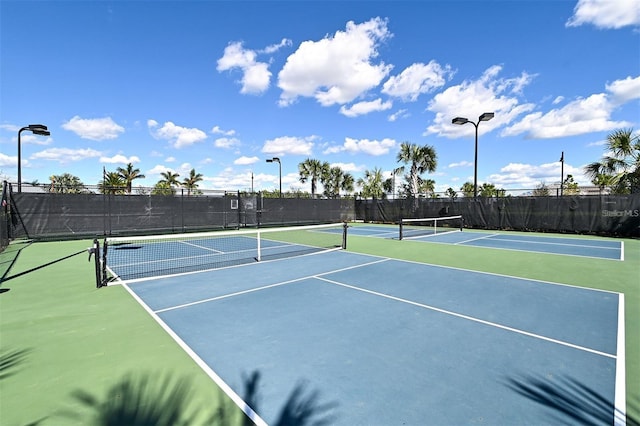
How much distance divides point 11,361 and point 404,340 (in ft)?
14.7

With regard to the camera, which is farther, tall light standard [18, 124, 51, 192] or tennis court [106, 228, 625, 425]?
tall light standard [18, 124, 51, 192]

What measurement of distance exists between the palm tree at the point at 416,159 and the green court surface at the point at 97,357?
21954 millimetres

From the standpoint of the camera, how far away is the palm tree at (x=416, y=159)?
2878cm

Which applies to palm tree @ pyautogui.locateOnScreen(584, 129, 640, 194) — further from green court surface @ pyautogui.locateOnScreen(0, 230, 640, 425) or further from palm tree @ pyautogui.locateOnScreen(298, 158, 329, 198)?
palm tree @ pyautogui.locateOnScreen(298, 158, 329, 198)

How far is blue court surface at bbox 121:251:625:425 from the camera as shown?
2.78 m

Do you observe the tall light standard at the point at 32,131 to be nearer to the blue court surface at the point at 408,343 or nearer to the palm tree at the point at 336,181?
the blue court surface at the point at 408,343

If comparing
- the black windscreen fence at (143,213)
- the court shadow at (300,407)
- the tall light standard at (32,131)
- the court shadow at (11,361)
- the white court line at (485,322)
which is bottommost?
the court shadow at (11,361)

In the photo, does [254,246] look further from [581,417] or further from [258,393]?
[581,417]

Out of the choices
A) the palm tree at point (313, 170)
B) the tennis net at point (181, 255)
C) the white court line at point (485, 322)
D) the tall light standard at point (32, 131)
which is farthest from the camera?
the palm tree at point (313, 170)

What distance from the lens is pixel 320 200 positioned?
2528 cm

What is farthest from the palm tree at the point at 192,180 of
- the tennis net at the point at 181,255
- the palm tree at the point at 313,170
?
the tennis net at the point at 181,255

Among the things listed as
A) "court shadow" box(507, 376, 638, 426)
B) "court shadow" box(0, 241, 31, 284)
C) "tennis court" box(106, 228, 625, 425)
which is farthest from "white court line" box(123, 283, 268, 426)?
"court shadow" box(0, 241, 31, 284)

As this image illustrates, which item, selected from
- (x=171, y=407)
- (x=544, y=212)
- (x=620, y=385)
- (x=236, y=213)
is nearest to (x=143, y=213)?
(x=236, y=213)

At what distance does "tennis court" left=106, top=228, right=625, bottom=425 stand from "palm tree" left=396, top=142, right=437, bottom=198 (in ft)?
75.8
